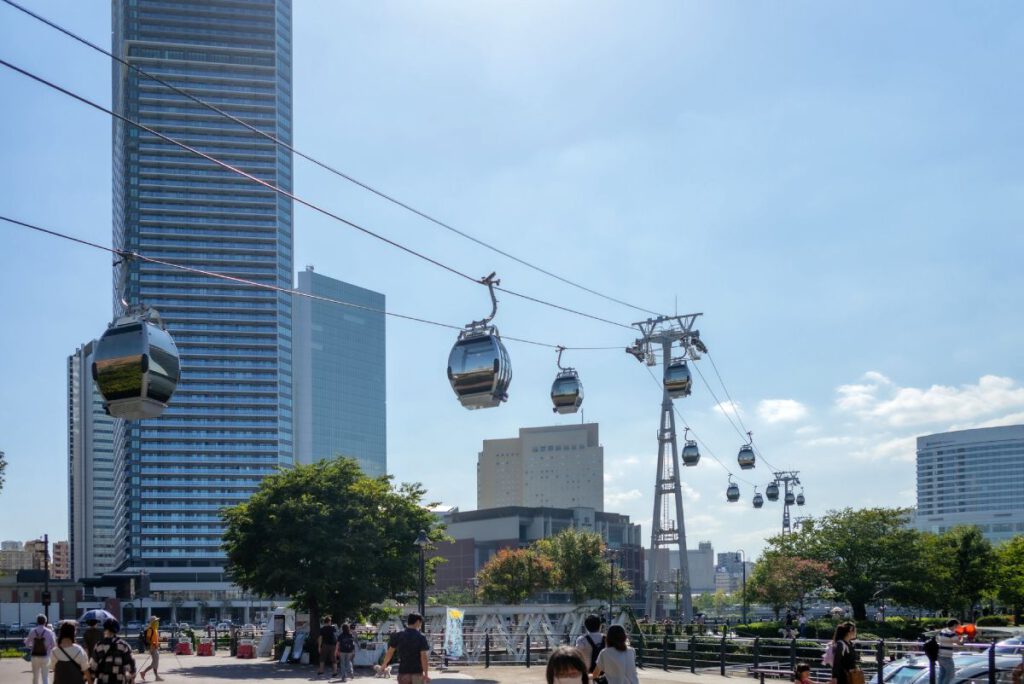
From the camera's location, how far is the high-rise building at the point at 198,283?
6757 inches

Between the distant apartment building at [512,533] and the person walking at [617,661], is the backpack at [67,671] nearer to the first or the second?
the person walking at [617,661]

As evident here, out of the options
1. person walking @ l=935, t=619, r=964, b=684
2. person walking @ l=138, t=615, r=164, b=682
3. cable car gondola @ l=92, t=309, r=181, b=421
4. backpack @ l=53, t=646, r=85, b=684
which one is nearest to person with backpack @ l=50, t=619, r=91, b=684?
backpack @ l=53, t=646, r=85, b=684

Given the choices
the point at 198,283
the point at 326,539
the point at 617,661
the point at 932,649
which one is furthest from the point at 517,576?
the point at 198,283

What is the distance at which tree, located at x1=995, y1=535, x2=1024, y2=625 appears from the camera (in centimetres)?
7006

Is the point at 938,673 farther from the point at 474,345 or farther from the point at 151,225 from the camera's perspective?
the point at 151,225

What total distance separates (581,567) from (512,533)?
65.1m

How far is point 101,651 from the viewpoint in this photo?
13805 millimetres

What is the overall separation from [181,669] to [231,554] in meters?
7.25

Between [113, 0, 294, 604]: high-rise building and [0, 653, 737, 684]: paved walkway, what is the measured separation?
135 m

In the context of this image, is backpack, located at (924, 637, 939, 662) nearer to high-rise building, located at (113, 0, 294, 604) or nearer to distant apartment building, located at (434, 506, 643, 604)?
distant apartment building, located at (434, 506, 643, 604)

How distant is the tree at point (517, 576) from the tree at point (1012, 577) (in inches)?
1276

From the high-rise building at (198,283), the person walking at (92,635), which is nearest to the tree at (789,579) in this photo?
the person walking at (92,635)

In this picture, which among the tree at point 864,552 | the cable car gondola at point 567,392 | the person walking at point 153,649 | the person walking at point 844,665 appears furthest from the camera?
the tree at point 864,552

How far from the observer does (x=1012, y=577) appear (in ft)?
233
